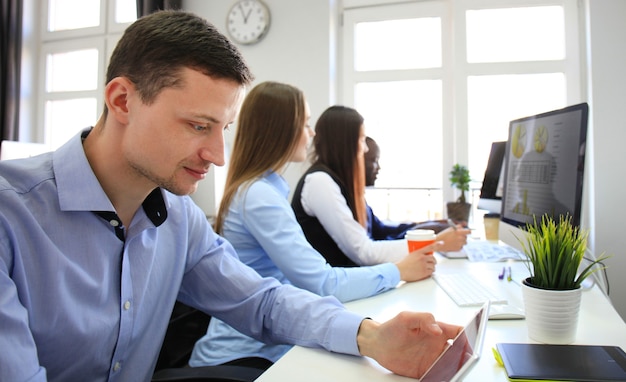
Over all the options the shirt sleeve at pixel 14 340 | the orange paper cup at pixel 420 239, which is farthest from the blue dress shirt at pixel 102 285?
the orange paper cup at pixel 420 239

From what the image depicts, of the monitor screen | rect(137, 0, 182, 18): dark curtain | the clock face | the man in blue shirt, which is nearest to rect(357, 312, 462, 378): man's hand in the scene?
the man in blue shirt

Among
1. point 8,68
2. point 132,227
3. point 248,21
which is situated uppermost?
point 248,21

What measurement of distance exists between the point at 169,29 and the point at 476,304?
867 mm

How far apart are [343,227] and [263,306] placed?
26.0 inches

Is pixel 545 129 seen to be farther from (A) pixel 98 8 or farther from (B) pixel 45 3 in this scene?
(B) pixel 45 3

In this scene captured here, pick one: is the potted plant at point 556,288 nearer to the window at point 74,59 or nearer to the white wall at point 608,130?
the white wall at point 608,130

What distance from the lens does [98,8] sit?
12.4ft

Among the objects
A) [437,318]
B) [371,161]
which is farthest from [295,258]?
Answer: [371,161]

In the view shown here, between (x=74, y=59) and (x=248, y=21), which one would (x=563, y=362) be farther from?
(x=74, y=59)

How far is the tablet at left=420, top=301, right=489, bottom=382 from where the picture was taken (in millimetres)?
449

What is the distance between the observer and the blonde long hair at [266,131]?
1.27m

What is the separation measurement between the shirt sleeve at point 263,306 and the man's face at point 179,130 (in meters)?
0.24

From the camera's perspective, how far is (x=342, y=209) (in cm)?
148

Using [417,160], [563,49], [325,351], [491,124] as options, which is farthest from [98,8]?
[325,351]
